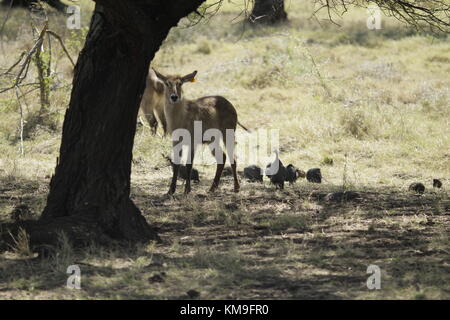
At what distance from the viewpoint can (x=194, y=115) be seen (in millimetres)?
11023

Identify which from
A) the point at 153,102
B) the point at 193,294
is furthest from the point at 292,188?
the point at 193,294

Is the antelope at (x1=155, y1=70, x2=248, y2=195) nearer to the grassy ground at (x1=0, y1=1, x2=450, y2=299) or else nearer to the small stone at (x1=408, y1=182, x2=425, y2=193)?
the grassy ground at (x1=0, y1=1, x2=450, y2=299)

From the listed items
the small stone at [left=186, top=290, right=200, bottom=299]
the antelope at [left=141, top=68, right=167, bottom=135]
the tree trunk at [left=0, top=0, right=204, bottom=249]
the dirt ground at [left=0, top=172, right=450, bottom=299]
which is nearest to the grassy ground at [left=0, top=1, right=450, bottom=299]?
the dirt ground at [left=0, top=172, right=450, bottom=299]

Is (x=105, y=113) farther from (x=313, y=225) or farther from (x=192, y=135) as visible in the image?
(x=192, y=135)

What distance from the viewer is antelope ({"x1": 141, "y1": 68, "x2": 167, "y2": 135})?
1403 cm

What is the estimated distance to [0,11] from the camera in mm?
24750

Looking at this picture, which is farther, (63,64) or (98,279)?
(63,64)

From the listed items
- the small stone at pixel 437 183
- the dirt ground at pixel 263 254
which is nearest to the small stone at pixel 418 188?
the dirt ground at pixel 263 254

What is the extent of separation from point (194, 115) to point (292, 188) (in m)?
1.69

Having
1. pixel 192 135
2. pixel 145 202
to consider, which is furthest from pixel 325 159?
pixel 145 202

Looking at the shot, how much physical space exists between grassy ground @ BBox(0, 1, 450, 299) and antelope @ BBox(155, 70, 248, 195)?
442 millimetres

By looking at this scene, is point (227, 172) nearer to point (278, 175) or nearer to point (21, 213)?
point (278, 175)
